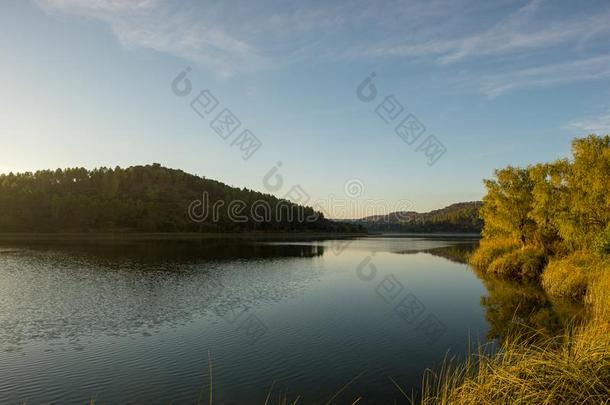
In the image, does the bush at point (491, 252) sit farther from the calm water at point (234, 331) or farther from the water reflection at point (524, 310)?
the water reflection at point (524, 310)

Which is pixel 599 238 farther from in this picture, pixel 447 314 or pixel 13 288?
pixel 13 288

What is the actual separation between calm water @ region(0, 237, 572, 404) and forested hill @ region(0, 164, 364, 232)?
101m

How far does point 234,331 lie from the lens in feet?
65.8

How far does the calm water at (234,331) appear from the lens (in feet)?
43.8

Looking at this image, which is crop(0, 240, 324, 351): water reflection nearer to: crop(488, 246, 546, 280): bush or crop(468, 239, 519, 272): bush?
crop(488, 246, 546, 280): bush

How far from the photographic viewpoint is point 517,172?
48.1 metres

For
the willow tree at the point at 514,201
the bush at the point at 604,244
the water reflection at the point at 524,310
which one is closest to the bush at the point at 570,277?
the water reflection at the point at 524,310

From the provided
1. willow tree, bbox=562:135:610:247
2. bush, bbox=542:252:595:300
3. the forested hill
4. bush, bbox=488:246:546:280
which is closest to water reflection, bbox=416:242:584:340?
bush, bbox=542:252:595:300

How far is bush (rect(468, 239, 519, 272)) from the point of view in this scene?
155 feet

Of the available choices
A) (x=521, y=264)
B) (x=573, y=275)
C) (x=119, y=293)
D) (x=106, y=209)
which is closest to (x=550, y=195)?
(x=521, y=264)

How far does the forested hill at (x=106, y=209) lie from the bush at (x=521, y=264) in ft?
395

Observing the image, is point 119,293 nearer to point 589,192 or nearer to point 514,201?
point 589,192

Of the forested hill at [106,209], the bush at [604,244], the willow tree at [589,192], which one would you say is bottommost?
the bush at [604,244]

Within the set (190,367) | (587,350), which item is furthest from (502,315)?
(190,367)
